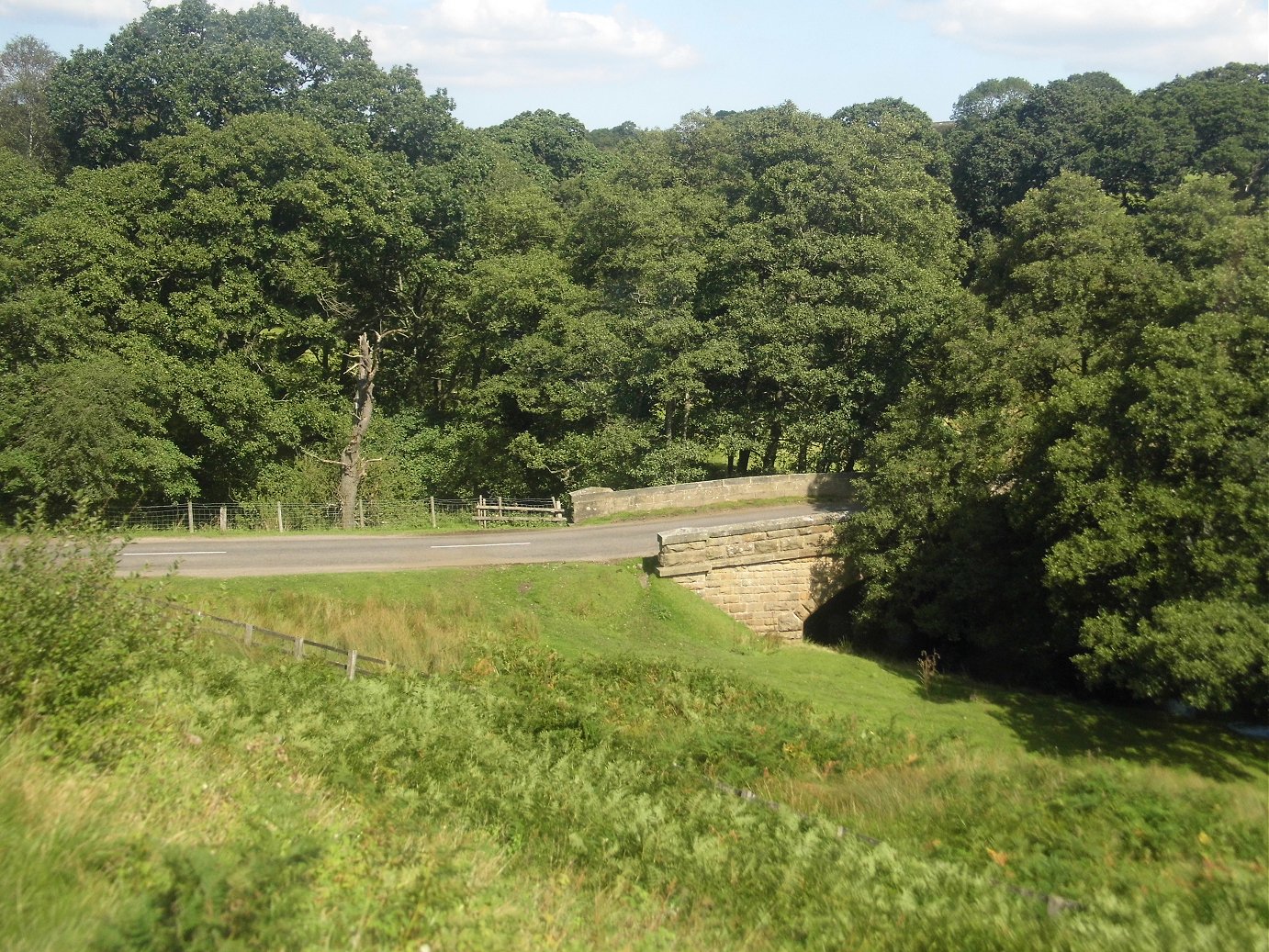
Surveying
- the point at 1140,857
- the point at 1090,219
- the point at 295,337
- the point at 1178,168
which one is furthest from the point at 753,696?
the point at 1178,168

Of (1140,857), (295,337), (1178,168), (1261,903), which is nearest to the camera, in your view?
(1261,903)

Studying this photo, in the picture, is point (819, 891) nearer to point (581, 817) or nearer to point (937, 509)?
point (581, 817)

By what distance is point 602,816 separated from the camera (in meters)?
9.65

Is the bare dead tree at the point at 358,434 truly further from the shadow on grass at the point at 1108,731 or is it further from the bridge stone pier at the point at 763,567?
the shadow on grass at the point at 1108,731

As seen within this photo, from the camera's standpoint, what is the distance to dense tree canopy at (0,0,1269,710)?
49.9 ft

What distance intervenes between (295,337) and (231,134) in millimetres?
6085

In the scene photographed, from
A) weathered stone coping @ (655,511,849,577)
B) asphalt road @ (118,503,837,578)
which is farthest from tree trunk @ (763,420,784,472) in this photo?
weathered stone coping @ (655,511,849,577)

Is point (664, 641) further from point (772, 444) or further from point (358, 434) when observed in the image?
point (358, 434)

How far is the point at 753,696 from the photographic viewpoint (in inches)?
589

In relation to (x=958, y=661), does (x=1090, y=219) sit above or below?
above

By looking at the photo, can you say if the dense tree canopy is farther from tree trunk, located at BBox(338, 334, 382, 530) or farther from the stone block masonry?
the stone block masonry

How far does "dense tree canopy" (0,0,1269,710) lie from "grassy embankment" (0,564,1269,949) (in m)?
3.49

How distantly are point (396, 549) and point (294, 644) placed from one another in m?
7.71

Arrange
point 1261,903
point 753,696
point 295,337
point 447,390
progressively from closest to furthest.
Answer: point 1261,903, point 753,696, point 295,337, point 447,390
